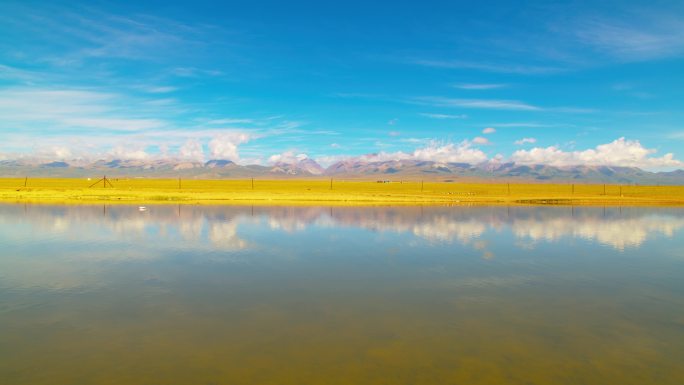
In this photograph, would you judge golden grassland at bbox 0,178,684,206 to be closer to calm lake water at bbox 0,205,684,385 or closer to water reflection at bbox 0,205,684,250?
water reflection at bbox 0,205,684,250

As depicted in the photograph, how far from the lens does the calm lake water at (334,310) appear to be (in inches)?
433

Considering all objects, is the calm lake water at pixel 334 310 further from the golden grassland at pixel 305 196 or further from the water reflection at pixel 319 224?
the golden grassland at pixel 305 196

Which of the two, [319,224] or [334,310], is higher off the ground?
[319,224]

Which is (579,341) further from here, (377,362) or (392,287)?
(392,287)

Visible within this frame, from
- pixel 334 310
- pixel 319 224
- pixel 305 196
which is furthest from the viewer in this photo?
pixel 305 196

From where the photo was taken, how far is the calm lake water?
433 inches

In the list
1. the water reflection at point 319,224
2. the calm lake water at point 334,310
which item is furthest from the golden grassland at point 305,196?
the calm lake water at point 334,310

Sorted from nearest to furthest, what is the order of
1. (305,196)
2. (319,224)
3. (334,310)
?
(334,310), (319,224), (305,196)

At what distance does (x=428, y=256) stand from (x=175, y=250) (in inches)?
574

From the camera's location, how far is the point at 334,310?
50.8ft

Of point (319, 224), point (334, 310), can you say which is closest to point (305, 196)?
point (319, 224)

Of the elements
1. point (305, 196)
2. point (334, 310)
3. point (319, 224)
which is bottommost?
point (334, 310)

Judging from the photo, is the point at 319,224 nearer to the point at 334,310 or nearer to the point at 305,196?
the point at 334,310

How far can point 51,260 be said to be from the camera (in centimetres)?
2241
